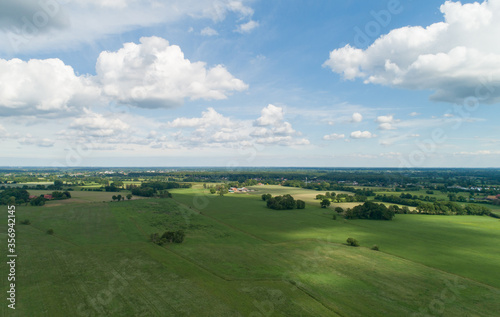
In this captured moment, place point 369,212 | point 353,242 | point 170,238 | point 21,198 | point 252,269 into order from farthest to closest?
point 21,198 → point 369,212 → point 353,242 → point 170,238 → point 252,269

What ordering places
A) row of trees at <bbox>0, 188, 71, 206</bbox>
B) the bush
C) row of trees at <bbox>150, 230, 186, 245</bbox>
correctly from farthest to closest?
row of trees at <bbox>0, 188, 71, 206</bbox> → the bush → row of trees at <bbox>150, 230, 186, 245</bbox>

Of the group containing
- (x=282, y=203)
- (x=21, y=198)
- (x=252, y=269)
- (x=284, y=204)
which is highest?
(x=21, y=198)

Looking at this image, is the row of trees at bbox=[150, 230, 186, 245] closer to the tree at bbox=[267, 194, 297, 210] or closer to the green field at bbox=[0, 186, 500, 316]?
the green field at bbox=[0, 186, 500, 316]

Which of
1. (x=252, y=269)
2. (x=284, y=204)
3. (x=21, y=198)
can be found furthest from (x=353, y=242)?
(x=21, y=198)

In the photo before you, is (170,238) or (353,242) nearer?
(170,238)

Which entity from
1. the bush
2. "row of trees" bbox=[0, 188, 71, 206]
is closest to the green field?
the bush

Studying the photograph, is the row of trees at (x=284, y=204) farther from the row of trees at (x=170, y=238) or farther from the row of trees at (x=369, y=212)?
the row of trees at (x=170, y=238)

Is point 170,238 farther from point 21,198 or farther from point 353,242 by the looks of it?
point 21,198

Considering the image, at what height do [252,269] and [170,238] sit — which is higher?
[170,238]
